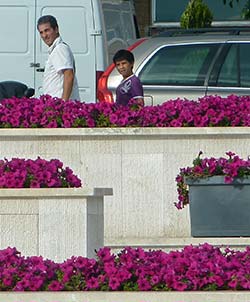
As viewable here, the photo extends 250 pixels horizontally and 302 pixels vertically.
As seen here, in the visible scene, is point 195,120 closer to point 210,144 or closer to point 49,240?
point 210,144

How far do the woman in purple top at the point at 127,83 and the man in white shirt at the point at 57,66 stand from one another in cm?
42

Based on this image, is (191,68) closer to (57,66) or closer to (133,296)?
(57,66)

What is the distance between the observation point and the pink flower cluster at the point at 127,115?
11281 mm

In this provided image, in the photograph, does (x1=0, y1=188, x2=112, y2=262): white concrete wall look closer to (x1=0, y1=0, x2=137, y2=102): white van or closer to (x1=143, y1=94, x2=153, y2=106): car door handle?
(x1=143, y1=94, x2=153, y2=106): car door handle

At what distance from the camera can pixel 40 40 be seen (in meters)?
16.5

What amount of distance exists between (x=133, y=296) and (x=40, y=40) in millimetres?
9205

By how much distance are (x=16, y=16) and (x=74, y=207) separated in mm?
7789

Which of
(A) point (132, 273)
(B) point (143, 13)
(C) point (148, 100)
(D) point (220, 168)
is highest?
(B) point (143, 13)

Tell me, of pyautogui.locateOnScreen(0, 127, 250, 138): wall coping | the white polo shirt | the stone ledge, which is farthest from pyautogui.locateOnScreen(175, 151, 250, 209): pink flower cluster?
the white polo shirt

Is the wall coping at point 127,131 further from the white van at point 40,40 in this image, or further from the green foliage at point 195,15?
the green foliage at point 195,15

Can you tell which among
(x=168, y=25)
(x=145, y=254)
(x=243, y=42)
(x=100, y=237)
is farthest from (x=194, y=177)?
(x=168, y=25)

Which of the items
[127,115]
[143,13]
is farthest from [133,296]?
[143,13]

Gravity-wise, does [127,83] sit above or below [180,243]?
above

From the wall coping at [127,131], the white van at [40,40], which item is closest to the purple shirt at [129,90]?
the wall coping at [127,131]
